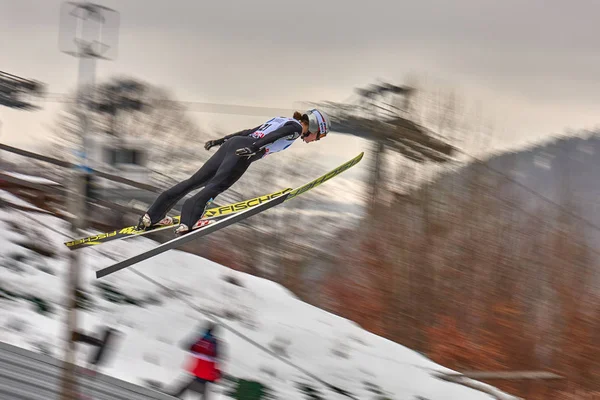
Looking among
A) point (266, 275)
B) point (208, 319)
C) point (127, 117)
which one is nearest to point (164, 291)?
point (208, 319)

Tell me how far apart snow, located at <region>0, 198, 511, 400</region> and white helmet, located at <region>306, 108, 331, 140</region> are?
572cm

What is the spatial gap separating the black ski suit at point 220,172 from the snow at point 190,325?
4.35 metres

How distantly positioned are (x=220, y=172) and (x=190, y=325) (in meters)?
7.26

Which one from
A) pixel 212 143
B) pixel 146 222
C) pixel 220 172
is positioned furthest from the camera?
pixel 146 222

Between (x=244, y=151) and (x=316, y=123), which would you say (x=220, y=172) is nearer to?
(x=244, y=151)

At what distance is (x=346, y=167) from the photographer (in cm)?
872

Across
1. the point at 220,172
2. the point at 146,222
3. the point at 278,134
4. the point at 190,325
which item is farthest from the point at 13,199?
the point at 278,134

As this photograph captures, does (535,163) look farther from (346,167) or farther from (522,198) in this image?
(346,167)

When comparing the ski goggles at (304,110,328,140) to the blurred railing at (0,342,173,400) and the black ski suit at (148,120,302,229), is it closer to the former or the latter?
the black ski suit at (148,120,302,229)

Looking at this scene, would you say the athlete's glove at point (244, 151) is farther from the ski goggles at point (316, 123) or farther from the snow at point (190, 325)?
the snow at point (190, 325)

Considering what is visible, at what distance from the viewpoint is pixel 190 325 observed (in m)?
14.1

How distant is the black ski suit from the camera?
6988mm

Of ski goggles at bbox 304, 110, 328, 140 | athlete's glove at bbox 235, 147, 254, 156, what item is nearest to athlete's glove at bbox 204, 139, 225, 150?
athlete's glove at bbox 235, 147, 254, 156

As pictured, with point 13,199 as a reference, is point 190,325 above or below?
below
